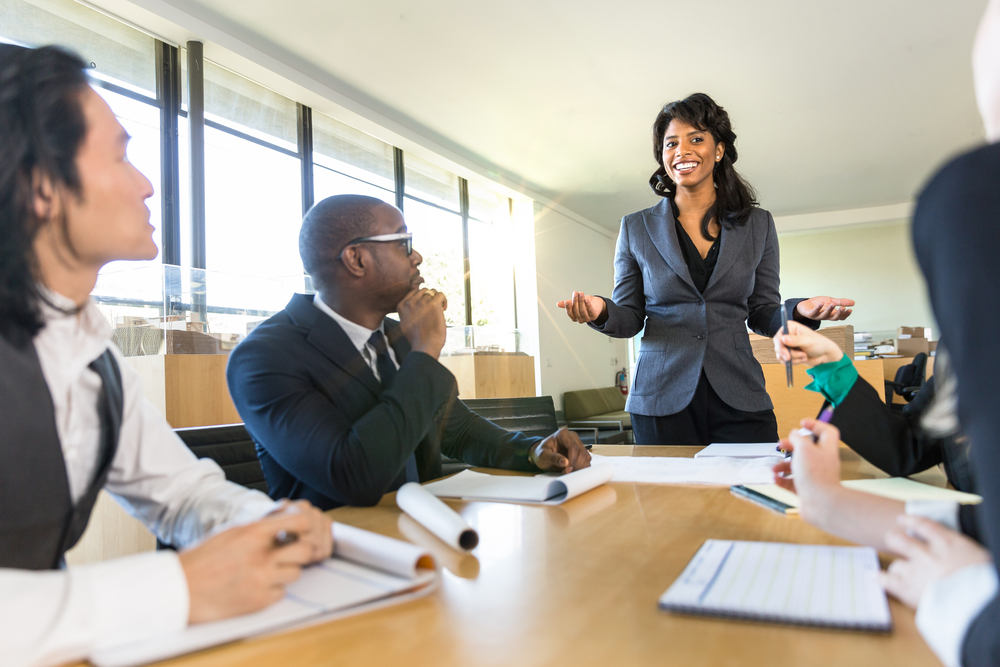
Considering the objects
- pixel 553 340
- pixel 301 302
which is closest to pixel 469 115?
pixel 553 340

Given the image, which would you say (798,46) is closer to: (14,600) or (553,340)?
(553,340)

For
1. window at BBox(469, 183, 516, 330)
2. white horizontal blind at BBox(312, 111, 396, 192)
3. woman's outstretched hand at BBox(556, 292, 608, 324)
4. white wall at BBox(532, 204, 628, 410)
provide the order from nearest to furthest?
woman's outstretched hand at BBox(556, 292, 608, 324) < white horizontal blind at BBox(312, 111, 396, 192) < window at BBox(469, 183, 516, 330) < white wall at BBox(532, 204, 628, 410)

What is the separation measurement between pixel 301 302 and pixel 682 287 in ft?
3.73

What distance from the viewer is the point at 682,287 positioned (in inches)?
78.5

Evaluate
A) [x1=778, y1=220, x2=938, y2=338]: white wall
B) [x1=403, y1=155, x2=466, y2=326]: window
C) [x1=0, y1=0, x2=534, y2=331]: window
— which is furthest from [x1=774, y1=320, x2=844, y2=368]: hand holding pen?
[x1=778, y1=220, x2=938, y2=338]: white wall

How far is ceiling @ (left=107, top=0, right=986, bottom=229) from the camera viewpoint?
4551 mm

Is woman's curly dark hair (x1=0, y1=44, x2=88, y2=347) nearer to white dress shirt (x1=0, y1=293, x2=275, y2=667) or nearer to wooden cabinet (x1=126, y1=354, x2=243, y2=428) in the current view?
white dress shirt (x1=0, y1=293, x2=275, y2=667)

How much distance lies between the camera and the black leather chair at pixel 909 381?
5969 mm

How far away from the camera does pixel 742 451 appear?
1563 mm

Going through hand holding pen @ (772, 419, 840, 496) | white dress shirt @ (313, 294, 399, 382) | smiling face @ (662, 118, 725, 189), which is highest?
smiling face @ (662, 118, 725, 189)

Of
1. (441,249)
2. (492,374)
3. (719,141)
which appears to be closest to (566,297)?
(441,249)

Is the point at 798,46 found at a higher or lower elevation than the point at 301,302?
higher

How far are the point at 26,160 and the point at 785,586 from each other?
963 millimetres

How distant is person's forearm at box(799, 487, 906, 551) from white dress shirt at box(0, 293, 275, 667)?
2.09 ft
